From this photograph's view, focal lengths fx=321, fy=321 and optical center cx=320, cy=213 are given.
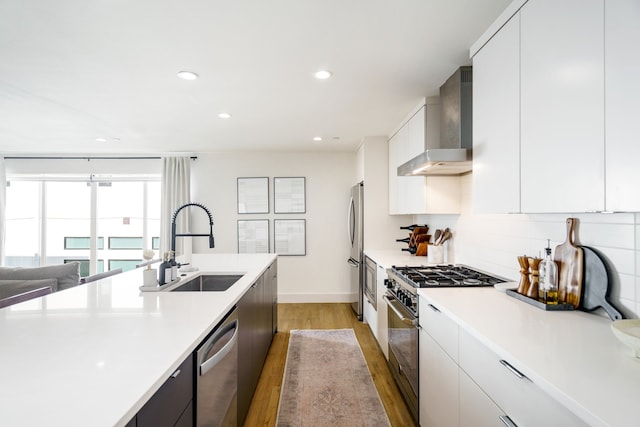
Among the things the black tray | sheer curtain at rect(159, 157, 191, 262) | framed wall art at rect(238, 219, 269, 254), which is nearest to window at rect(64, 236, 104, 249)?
sheer curtain at rect(159, 157, 191, 262)

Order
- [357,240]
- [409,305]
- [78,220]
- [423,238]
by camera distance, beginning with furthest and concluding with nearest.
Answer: [78,220] → [357,240] → [423,238] → [409,305]

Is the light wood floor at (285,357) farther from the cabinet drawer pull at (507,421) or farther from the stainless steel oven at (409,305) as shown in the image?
the cabinet drawer pull at (507,421)

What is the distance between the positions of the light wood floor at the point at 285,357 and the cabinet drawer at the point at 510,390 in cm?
108

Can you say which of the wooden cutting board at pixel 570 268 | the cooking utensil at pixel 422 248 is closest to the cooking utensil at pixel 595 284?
the wooden cutting board at pixel 570 268

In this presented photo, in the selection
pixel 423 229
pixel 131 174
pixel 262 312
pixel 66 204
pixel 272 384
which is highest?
pixel 131 174

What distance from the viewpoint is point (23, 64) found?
2.22 metres

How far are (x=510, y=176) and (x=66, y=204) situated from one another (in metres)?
6.43

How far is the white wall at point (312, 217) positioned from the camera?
524 centimetres

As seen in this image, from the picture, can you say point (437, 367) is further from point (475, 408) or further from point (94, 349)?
point (94, 349)

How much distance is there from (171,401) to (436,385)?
134 cm

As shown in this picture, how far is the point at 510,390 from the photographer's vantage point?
3.57ft

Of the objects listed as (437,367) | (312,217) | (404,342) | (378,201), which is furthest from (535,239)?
(312,217)

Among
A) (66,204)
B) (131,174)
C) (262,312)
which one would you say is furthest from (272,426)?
(66,204)

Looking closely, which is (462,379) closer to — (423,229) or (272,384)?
(272,384)
